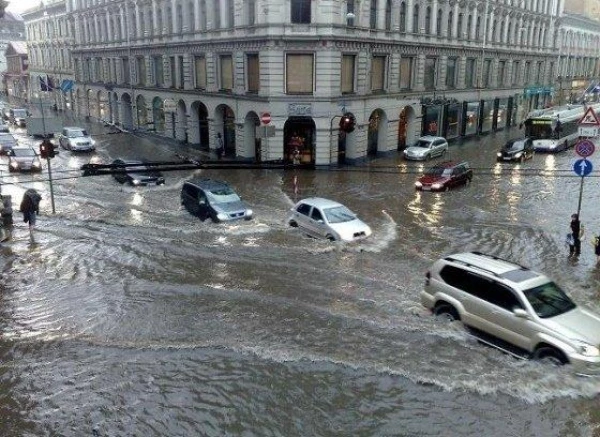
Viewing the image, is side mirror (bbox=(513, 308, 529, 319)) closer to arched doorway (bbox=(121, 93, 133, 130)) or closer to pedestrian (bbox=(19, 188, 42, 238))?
pedestrian (bbox=(19, 188, 42, 238))

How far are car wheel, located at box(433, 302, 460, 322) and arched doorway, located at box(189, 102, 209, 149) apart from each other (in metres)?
32.0

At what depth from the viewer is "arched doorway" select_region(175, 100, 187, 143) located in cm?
4394

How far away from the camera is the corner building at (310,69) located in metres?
33.2

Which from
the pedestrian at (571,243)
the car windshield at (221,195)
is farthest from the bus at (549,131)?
the car windshield at (221,195)

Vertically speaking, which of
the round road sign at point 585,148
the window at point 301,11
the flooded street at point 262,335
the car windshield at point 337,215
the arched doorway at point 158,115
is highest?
the window at point 301,11

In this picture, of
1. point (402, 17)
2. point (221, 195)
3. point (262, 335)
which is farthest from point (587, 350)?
point (402, 17)

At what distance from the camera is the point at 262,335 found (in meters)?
12.5

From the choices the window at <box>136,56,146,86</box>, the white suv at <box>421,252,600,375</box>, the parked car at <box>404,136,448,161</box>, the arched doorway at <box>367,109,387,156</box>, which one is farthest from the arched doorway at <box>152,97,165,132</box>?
the white suv at <box>421,252,600,375</box>

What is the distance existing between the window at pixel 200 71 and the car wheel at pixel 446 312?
103ft

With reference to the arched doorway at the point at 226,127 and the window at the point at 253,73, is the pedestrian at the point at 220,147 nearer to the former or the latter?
the arched doorway at the point at 226,127

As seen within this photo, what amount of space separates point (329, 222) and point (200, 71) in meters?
24.7

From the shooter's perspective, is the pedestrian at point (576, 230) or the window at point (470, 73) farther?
the window at point (470, 73)

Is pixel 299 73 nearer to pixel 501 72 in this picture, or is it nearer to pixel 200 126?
pixel 200 126

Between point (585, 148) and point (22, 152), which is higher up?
point (585, 148)
